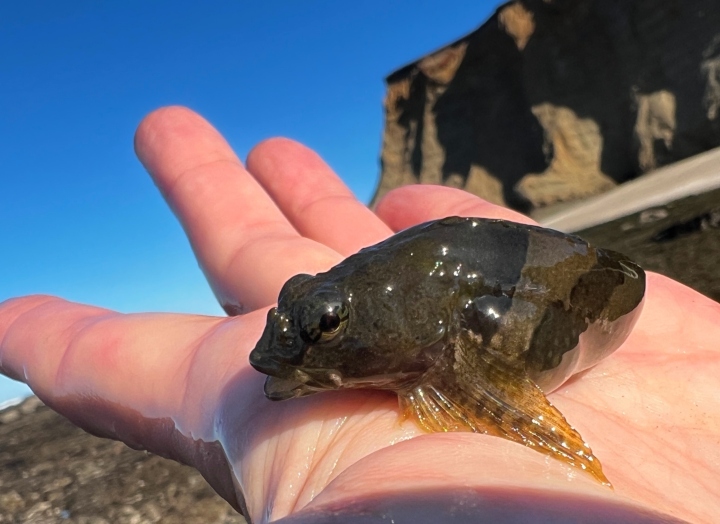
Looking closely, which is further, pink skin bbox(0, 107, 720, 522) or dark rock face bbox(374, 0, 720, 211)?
dark rock face bbox(374, 0, 720, 211)

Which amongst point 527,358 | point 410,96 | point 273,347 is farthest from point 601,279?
point 410,96

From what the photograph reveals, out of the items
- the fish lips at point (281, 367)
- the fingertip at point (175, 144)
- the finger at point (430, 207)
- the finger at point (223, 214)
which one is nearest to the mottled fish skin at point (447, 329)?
the fish lips at point (281, 367)

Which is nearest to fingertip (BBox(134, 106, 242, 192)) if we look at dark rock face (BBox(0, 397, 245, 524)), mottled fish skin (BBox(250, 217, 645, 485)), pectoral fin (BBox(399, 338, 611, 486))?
mottled fish skin (BBox(250, 217, 645, 485))

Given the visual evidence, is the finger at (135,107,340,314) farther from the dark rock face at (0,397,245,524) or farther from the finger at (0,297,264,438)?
the dark rock face at (0,397,245,524)

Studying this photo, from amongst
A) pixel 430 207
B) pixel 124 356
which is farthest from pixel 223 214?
pixel 430 207

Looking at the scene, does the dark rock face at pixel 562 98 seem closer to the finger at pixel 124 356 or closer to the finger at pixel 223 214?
the finger at pixel 223 214

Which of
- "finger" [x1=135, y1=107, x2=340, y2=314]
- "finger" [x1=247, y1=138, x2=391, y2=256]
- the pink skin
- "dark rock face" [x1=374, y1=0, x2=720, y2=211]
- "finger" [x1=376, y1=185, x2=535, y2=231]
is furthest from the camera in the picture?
"dark rock face" [x1=374, y1=0, x2=720, y2=211]

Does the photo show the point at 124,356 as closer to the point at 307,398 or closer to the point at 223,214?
the point at 223,214
